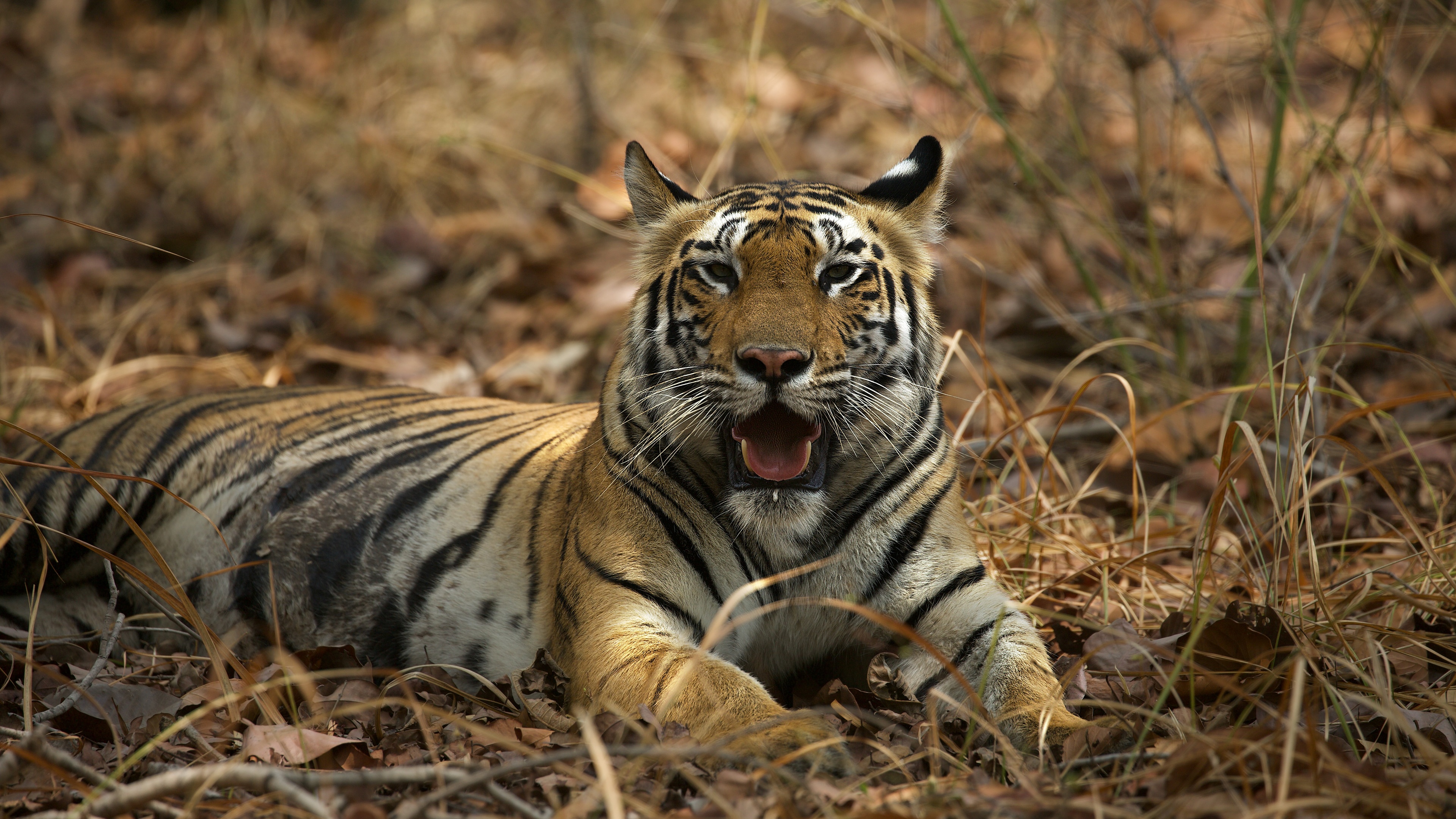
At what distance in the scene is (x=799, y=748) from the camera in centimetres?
219

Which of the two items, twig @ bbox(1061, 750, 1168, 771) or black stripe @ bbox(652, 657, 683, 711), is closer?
twig @ bbox(1061, 750, 1168, 771)

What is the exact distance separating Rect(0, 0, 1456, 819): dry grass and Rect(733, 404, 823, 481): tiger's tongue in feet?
1.92

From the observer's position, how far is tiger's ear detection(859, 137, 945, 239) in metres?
3.07

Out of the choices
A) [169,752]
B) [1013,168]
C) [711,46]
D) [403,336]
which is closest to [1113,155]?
[1013,168]

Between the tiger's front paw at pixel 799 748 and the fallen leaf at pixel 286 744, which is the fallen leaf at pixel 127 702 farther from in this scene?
the tiger's front paw at pixel 799 748

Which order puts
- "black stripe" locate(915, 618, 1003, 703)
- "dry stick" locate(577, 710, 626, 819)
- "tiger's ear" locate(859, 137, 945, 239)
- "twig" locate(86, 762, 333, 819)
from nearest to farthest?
1. "dry stick" locate(577, 710, 626, 819)
2. "twig" locate(86, 762, 333, 819)
3. "black stripe" locate(915, 618, 1003, 703)
4. "tiger's ear" locate(859, 137, 945, 239)

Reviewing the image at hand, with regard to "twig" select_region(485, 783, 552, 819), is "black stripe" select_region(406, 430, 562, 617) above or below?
below

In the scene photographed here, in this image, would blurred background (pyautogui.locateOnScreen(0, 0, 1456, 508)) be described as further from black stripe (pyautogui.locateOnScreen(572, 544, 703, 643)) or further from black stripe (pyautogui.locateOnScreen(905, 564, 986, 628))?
black stripe (pyautogui.locateOnScreen(572, 544, 703, 643))

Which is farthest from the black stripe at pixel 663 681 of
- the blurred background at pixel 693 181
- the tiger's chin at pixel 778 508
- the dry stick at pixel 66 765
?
the blurred background at pixel 693 181

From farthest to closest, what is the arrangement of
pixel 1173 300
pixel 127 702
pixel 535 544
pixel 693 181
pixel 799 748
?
pixel 693 181 < pixel 1173 300 < pixel 535 544 < pixel 127 702 < pixel 799 748

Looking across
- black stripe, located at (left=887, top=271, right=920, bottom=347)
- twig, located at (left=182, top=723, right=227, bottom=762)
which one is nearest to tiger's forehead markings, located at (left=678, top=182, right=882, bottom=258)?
black stripe, located at (left=887, top=271, right=920, bottom=347)

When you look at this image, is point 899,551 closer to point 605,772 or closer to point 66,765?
point 605,772

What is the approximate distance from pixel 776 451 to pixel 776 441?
3cm

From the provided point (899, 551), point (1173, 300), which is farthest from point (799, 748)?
point (1173, 300)
